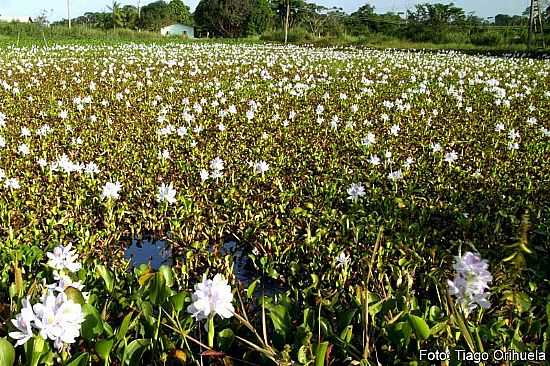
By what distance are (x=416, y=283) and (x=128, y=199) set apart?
7.06 feet

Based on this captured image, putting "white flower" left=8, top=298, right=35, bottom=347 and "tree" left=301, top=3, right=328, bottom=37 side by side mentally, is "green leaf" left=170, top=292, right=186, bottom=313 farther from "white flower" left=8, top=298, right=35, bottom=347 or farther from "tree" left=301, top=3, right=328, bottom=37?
"tree" left=301, top=3, right=328, bottom=37

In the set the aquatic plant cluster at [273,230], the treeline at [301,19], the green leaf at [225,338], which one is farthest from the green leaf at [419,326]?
the treeline at [301,19]

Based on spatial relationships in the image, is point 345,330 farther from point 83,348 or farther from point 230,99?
point 230,99

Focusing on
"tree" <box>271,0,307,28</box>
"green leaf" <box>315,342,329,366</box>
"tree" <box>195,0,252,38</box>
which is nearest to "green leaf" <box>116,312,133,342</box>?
"green leaf" <box>315,342,329,366</box>

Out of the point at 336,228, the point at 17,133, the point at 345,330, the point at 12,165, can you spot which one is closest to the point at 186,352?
the point at 345,330

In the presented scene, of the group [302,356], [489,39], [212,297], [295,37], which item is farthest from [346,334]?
[295,37]

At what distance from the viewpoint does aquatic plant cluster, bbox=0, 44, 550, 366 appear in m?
1.93

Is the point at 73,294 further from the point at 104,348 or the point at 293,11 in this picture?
the point at 293,11

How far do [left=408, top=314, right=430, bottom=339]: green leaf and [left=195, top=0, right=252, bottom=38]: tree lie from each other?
59.5 meters

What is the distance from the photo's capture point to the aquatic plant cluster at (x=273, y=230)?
6.33ft

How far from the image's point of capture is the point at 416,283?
111 inches

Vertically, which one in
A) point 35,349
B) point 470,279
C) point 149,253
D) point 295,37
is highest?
point 295,37

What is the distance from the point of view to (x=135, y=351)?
6.30 ft

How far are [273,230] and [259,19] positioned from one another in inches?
2393
